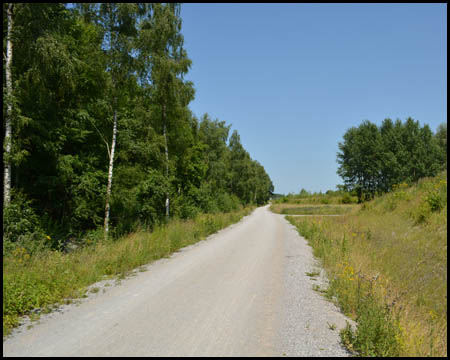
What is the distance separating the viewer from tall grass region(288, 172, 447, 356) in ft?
10.6

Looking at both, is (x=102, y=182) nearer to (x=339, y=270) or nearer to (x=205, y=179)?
(x=339, y=270)

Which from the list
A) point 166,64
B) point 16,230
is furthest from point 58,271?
point 166,64

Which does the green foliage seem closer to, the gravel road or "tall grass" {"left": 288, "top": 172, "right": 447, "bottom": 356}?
"tall grass" {"left": 288, "top": 172, "right": 447, "bottom": 356}

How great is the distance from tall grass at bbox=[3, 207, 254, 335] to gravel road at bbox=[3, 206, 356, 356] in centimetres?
44

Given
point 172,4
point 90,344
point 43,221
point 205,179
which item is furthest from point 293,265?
point 205,179

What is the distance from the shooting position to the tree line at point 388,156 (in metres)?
44.4

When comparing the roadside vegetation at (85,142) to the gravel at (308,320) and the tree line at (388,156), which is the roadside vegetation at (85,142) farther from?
the tree line at (388,156)

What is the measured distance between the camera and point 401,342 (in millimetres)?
3047

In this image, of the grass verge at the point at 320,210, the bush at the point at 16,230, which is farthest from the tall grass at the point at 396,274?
the grass verge at the point at 320,210

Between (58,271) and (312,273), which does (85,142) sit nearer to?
(58,271)

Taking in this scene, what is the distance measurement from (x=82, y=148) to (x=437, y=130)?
7178 centimetres

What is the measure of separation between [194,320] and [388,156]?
51448mm

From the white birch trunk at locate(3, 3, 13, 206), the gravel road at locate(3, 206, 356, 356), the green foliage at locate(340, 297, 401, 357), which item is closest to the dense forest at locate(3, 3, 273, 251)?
the white birch trunk at locate(3, 3, 13, 206)

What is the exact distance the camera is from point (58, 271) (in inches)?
215
